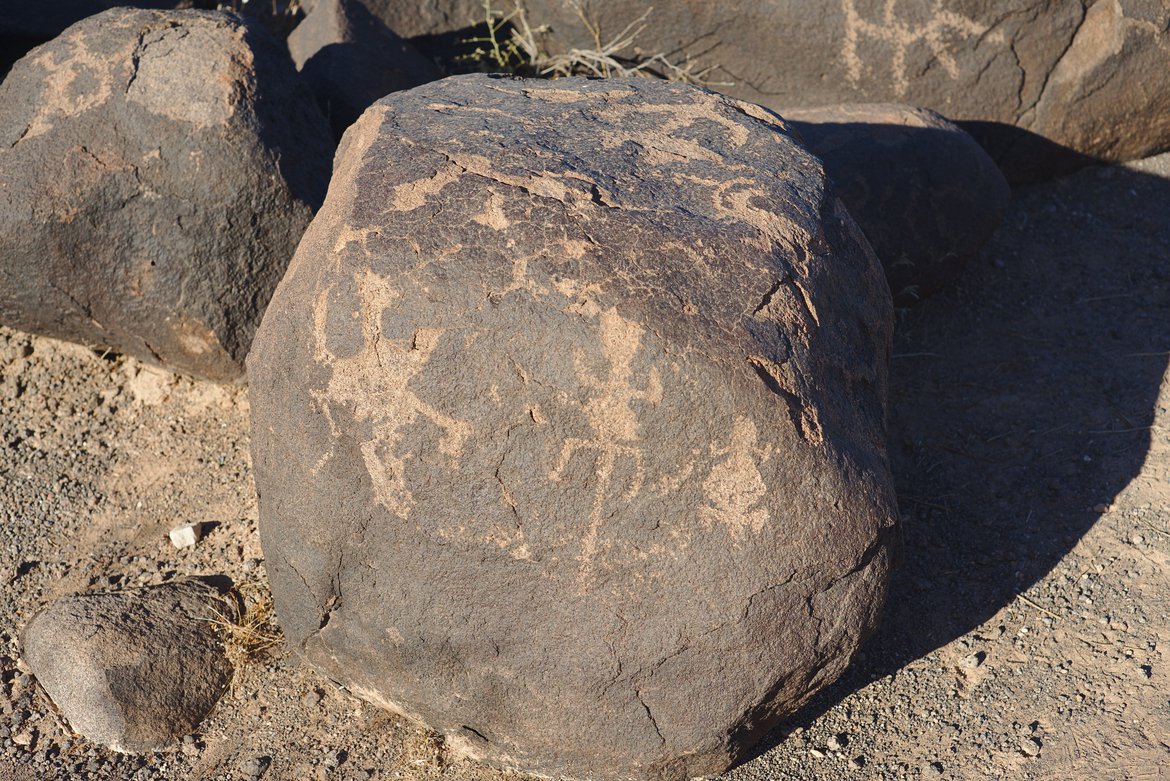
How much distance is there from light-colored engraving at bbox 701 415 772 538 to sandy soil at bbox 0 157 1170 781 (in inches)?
26.9

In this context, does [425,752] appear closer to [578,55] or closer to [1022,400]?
[1022,400]

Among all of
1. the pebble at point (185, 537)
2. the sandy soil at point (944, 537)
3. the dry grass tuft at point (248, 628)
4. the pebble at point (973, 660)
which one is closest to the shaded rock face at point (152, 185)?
the sandy soil at point (944, 537)

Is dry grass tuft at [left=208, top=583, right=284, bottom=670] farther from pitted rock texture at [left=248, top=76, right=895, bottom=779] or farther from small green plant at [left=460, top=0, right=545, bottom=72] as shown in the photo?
small green plant at [left=460, top=0, right=545, bottom=72]

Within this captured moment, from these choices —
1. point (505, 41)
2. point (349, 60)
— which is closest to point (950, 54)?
point (505, 41)

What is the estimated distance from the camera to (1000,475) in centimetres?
308

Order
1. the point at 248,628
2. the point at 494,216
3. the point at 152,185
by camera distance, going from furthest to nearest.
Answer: the point at 152,185 < the point at 248,628 < the point at 494,216

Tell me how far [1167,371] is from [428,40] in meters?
2.81

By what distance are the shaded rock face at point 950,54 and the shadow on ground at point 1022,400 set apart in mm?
264

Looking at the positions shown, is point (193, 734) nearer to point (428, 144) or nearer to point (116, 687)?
point (116, 687)

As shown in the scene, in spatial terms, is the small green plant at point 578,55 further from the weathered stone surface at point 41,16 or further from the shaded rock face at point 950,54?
the weathered stone surface at point 41,16

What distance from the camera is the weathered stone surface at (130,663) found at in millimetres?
2451

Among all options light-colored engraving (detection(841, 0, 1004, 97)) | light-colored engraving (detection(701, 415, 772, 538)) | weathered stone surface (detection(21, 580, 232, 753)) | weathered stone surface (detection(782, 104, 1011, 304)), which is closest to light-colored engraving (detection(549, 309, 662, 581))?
light-colored engraving (detection(701, 415, 772, 538))

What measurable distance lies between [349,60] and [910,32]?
6.28 feet

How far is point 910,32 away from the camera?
12.2 ft
